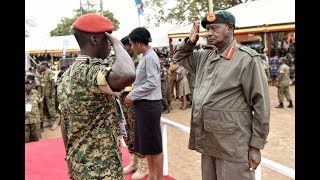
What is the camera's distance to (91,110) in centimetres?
196

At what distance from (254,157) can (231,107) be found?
0.35 metres

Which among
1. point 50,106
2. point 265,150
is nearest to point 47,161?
point 265,150

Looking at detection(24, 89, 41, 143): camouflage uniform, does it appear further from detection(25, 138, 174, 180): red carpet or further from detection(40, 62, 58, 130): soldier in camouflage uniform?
detection(40, 62, 58, 130): soldier in camouflage uniform

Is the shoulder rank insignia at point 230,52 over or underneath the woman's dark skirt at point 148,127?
over

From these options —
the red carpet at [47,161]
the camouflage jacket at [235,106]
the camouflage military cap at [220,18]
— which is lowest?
the red carpet at [47,161]

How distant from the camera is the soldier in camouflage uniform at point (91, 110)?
6.31 feet

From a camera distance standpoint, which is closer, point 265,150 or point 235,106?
point 235,106

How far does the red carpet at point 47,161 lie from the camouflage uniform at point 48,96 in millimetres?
3437

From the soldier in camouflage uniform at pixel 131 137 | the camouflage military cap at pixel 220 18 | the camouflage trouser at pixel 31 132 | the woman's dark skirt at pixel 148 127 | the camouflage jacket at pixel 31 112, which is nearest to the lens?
the camouflage military cap at pixel 220 18

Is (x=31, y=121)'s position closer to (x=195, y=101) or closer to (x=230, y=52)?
(x=195, y=101)

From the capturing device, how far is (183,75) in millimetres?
11836

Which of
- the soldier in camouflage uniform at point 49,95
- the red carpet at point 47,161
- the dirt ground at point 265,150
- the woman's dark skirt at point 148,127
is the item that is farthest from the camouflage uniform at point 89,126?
the soldier in camouflage uniform at point 49,95

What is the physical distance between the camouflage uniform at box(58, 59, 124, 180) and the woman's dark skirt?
4.59 ft

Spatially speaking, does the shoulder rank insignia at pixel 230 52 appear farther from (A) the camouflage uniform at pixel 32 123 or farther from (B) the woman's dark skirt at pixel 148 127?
(A) the camouflage uniform at pixel 32 123
